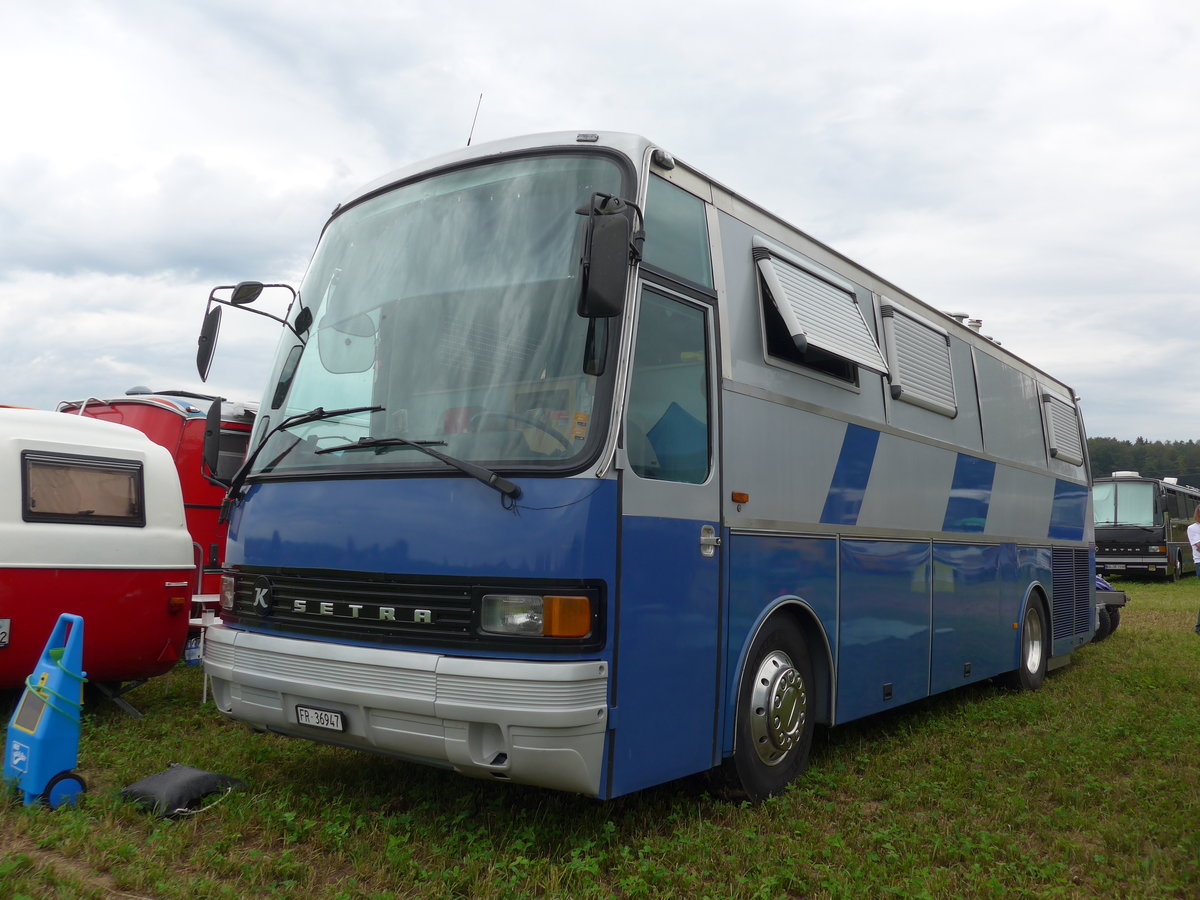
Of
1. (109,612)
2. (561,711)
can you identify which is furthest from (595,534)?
(109,612)

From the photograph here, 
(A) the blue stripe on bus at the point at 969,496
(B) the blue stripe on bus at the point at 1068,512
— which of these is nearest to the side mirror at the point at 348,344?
(A) the blue stripe on bus at the point at 969,496

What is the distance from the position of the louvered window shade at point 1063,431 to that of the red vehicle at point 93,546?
8.71m

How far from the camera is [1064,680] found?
34.3 ft

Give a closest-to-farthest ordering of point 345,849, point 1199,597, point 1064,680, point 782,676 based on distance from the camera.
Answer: point 345,849 → point 782,676 → point 1064,680 → point 1199,597

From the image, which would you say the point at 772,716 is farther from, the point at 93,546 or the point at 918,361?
the point at 93,546

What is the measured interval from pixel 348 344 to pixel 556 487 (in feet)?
5.14

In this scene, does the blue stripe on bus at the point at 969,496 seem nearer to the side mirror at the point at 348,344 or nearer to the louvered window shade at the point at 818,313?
the louvered window shade at the point at 818,313

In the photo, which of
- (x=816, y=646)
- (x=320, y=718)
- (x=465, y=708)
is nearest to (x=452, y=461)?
(x=465, y=708)

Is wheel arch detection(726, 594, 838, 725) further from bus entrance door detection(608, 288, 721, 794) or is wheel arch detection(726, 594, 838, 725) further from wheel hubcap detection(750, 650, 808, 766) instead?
bus entrance door detection(608, 288, 721, 794)

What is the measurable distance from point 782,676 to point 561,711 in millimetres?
1867

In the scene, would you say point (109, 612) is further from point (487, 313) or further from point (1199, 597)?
point (1199, 597)

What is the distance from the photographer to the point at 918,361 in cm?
791

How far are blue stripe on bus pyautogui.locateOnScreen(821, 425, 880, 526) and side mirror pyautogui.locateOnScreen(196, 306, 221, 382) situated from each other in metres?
3.59

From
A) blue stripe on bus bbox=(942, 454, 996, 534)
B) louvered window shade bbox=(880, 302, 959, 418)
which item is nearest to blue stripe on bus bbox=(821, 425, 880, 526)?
louvered window shade bbox=(880, 302, 959, 418)
